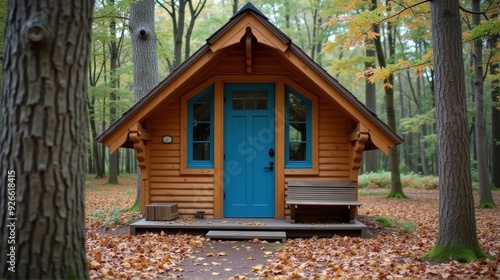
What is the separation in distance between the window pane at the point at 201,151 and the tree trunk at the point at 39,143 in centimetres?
626

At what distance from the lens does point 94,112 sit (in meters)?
24.5

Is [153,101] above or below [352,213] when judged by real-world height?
above

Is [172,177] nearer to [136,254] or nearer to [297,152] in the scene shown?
[297,152]

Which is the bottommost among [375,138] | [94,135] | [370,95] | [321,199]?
Answer: [321,199]

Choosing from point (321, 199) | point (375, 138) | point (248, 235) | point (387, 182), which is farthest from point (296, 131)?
point (387, 182)

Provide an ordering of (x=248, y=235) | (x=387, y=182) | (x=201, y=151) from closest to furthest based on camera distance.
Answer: (x=248, y=235) → (x=201, y=151) → (x=387, y=182)

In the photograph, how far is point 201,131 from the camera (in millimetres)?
9602

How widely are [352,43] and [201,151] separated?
185 inches

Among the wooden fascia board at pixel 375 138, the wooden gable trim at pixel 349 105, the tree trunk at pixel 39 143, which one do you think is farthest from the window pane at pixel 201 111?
the tree trunk at pixel 39 143

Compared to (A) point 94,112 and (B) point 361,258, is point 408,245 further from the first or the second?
(A) point 94,112

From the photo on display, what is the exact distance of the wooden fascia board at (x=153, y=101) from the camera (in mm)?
8531

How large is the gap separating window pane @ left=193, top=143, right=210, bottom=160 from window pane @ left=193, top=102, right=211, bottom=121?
59cm

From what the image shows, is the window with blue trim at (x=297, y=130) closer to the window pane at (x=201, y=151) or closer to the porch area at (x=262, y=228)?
the porch area at (x=262, y=228)

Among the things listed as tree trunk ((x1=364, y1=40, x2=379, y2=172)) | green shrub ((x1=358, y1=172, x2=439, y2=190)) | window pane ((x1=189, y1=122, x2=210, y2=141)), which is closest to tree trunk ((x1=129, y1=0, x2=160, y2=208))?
window pane ((x1=189, y1=122, x2=210, y2=141))
